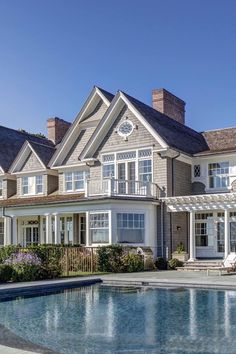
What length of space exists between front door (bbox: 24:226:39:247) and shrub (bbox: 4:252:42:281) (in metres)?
13.3

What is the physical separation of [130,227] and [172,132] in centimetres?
670

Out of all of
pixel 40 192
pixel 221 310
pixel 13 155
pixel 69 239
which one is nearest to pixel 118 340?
pixel 221 310

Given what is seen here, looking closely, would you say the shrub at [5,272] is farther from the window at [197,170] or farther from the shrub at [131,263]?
the window at [197,170]

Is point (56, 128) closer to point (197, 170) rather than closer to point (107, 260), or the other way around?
point (197, 170)

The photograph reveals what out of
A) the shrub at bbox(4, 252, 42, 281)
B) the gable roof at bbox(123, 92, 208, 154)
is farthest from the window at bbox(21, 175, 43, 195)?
the shrub at bbox(4, 252, 42, 281)

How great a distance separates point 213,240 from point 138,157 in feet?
20.2

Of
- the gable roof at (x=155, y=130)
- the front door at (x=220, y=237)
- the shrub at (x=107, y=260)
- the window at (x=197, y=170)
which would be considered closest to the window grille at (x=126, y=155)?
the gable roof at (x=155, y=130)

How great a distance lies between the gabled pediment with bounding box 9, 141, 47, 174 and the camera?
A: 33872mm

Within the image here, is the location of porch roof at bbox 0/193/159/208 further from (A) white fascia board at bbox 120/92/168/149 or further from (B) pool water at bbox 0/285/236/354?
(B) pool water at bbox 0/285/236/354

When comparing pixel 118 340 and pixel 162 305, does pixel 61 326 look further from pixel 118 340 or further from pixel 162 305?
pixel 162 305

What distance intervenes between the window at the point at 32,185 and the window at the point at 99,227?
868 cm

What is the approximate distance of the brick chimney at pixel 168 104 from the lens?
1319 inches

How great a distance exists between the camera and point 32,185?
34125 millimetres

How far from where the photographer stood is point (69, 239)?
30.8 meters
